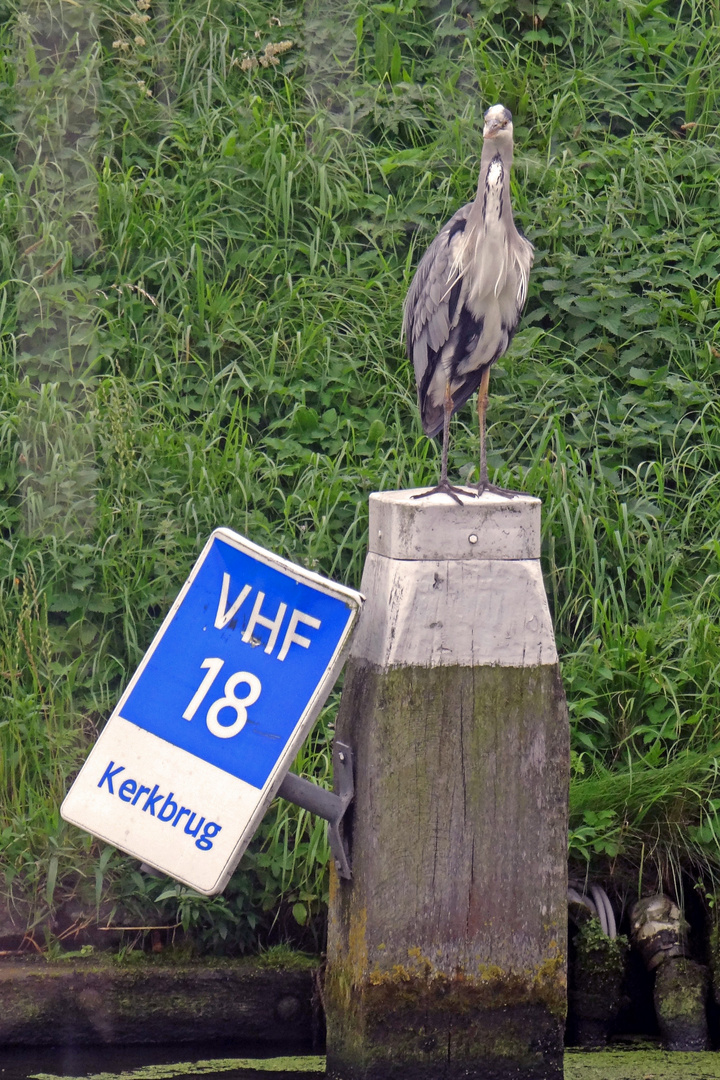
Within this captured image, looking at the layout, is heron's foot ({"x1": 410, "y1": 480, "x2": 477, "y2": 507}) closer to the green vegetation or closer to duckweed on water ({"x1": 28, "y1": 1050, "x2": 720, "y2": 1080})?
the green vegetation

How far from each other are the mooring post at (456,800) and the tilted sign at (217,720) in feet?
0.72

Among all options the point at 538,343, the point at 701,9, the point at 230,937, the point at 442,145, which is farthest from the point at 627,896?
the point at 701,9

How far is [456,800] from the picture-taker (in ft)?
7.82

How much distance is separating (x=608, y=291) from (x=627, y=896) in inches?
92.3

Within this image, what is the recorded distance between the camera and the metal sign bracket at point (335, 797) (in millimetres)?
2398

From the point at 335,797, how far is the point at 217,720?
0.37 m

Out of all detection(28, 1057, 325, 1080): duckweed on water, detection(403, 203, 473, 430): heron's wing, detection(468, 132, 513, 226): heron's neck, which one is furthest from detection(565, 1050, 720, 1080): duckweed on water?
detection(468, 132, 513, 226): heron's neck

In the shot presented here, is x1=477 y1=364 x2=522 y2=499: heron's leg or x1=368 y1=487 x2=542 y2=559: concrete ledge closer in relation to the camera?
x1=368 y1=487 x2=542 y2=559: concrete ledge

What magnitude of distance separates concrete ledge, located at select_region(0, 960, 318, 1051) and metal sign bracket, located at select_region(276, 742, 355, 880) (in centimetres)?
78

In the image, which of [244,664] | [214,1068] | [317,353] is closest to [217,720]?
[244,664]

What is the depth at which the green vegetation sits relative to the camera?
3.38 meters

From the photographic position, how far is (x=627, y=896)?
3.33 m

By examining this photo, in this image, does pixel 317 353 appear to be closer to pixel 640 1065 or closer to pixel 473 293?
pixel 473 293

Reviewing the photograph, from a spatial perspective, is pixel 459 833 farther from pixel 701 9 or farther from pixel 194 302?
pixel 701 9
